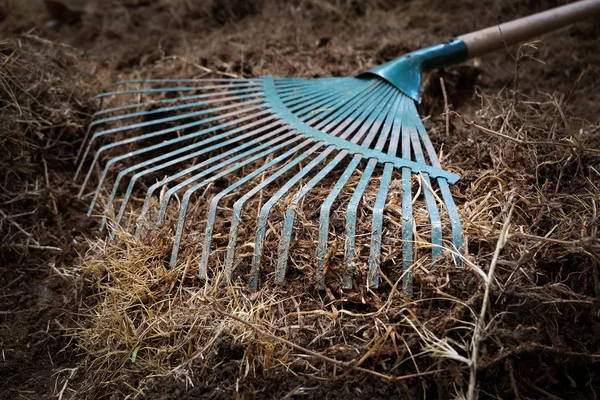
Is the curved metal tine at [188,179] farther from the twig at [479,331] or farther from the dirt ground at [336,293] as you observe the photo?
the twig at [479,331]

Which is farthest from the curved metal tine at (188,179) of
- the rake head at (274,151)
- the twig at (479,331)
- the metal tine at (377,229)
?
the twig at (479,331)

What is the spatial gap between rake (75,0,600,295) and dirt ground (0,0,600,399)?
90 mm

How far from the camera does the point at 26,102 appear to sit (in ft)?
6.99

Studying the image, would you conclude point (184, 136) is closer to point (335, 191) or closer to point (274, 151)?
point (274, 151)

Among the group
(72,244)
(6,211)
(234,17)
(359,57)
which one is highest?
(234,17)

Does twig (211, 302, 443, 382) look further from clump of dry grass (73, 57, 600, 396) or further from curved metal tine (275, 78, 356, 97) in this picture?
curved metal tine (275, 78, 356, 97)

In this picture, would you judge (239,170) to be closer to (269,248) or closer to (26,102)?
(269,248)

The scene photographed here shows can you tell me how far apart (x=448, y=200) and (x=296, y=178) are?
1.49 feet

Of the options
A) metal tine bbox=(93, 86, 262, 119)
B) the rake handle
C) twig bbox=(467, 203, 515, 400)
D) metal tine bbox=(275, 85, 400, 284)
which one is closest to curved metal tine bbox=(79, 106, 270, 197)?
metal tine bbox=(93, 86, 262, 119)

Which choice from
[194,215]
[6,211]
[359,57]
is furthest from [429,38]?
[6,211]

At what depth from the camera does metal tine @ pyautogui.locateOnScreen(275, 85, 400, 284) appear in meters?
1.54

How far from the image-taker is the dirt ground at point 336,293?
4.57 feet

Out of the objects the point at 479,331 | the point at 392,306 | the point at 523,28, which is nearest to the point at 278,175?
the point at 392,306

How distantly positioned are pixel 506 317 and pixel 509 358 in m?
0.10
